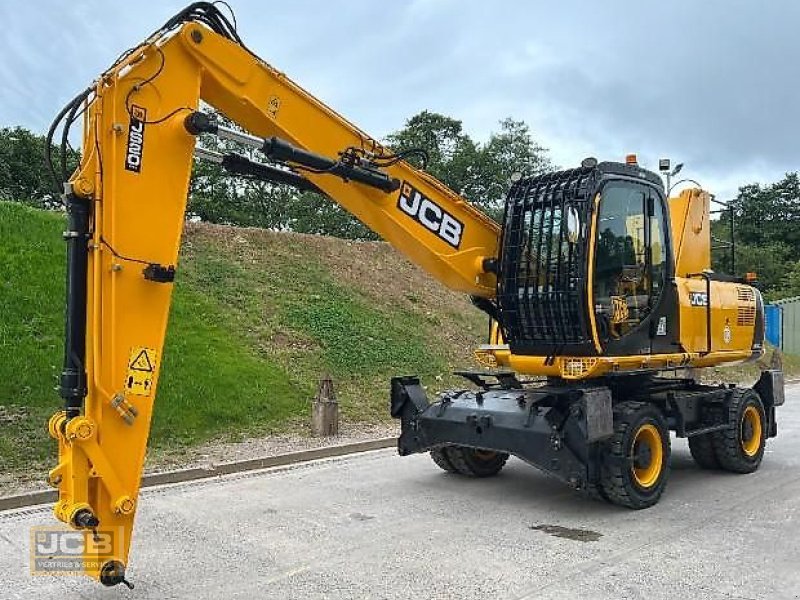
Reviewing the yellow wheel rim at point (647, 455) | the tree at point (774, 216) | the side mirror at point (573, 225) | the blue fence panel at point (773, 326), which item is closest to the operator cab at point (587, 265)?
the side mirror at point (573, 225)

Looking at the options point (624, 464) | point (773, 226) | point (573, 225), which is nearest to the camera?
point (624, 464)

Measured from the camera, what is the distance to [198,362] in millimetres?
11961

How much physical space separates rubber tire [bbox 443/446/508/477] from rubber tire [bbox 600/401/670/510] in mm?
1631

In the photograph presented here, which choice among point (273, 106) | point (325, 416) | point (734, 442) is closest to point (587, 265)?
point (273, 106)

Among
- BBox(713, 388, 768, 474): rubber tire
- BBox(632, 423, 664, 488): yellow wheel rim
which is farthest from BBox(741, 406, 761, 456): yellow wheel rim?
BBox(632, 423, 664, 488): yellow wheel rim

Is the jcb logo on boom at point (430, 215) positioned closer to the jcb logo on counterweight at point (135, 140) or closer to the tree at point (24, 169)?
the jcb logo on counterweight at point (135, 140)

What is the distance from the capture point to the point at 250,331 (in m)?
14.2

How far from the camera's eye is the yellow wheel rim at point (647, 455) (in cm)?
724

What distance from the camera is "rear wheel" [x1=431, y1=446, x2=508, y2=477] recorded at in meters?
8.39

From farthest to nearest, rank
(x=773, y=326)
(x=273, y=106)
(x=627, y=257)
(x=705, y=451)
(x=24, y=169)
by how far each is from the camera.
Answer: (x=24, y=169)
(x=773, y=326)
(x=705, y=451)
(x=627, y=257)
(x=273, y=106)

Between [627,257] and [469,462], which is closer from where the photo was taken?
[627,257]

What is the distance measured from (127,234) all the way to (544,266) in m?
3.79

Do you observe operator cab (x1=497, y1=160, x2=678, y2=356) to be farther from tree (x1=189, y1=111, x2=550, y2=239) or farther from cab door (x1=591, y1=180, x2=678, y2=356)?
tree (x1=189, y1=111, x2=550, y2=239)

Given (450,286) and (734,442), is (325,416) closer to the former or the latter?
(450,286)
